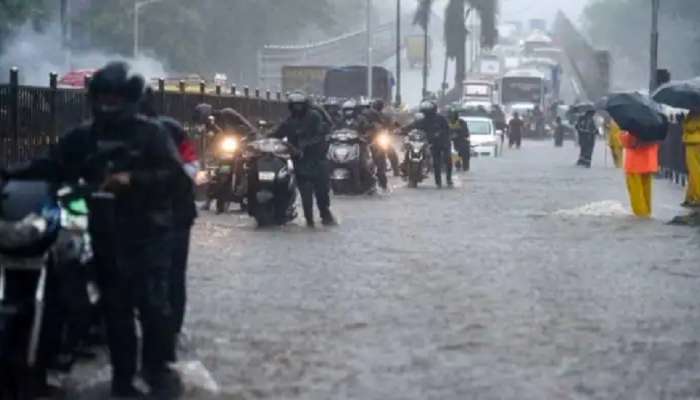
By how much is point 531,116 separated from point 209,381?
274ft

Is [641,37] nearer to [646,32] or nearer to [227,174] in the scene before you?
[646,32]

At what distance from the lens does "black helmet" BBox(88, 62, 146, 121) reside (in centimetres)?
884

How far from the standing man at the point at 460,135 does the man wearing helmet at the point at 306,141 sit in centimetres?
1735

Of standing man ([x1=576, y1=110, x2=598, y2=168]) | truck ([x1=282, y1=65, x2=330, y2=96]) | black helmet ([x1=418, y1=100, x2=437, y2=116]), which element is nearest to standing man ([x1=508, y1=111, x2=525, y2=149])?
truck ([x1=282, y1=65, x2=330, y2=96])

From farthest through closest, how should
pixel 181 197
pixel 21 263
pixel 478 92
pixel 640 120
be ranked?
1. pixel 478 92
2. pixel 640 120
3. pixel 181 197
4. pixel 21 263

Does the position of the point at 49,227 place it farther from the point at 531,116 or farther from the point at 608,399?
the point at 531,116

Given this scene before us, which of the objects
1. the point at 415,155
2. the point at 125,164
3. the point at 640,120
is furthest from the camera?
the point at 415,155

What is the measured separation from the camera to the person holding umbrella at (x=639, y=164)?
23391 millimetres

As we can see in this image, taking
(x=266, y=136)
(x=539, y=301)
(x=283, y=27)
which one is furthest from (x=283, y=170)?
(x=283, y=27)

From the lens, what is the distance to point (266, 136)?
866 inches

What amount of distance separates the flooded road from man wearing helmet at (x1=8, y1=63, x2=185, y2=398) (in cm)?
67

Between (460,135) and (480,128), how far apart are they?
18.2 m

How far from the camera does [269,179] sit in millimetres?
21500

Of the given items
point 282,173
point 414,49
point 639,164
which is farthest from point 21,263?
point 414,49
